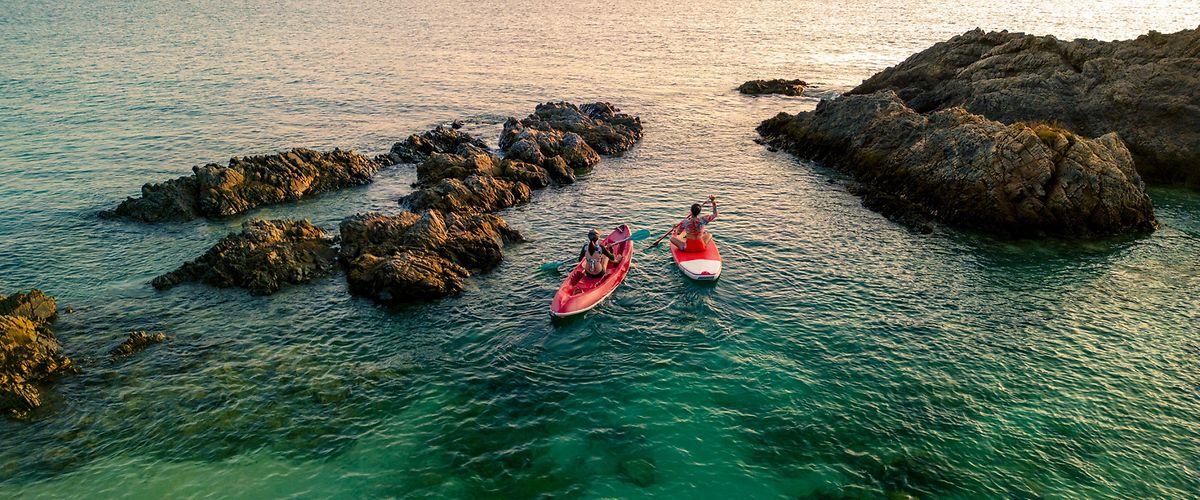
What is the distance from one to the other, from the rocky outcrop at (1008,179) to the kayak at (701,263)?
1169cm

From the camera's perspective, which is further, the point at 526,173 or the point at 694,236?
the point at 526,173

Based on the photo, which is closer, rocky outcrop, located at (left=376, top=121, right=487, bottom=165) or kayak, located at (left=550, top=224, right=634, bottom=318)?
kayak, located at (left=550, top=224, right=634, bottom=318)

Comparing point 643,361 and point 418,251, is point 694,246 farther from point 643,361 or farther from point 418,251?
point 418,251

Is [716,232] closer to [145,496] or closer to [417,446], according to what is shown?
[417,446]

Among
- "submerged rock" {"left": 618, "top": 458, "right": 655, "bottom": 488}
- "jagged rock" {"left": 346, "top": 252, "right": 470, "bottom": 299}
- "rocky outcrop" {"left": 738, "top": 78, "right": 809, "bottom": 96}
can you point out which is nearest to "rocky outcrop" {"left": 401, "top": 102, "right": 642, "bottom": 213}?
"jagged rock" {"left": 346, "top": 252, "right": 470, "bottom": 299}

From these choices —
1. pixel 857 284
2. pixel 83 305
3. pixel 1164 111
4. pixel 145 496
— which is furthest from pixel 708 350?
pixel 1164 111

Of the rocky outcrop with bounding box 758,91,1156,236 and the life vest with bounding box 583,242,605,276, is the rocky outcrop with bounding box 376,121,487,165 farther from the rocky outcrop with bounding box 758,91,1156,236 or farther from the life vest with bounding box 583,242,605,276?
the rocky outcrop with bounding box 758,91,1156,236

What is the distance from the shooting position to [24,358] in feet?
60.4

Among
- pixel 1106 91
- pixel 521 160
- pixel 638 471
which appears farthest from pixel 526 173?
pixel 1106 91

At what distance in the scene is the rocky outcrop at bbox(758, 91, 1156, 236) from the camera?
1118 inches

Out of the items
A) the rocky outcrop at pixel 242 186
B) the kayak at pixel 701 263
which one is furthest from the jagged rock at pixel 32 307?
the kayak at pixel 701 263

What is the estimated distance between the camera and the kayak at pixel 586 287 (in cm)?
2214

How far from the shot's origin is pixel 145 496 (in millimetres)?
14711

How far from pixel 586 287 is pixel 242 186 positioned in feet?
70.9
